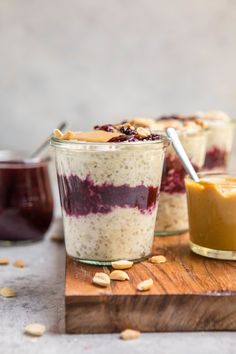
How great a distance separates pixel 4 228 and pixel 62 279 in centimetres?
34

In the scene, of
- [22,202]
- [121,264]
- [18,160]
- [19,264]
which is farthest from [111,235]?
[18,160]

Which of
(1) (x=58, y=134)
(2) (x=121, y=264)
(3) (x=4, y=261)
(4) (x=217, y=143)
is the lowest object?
(3) (x=4, y=261)

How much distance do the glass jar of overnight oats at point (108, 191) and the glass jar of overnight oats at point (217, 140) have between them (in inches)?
19.2

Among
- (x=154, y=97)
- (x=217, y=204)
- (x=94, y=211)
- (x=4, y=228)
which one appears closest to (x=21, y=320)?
(x=94, y=211)

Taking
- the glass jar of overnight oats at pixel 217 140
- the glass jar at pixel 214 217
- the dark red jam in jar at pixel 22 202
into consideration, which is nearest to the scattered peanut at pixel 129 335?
the glass jar at pixel 214 217

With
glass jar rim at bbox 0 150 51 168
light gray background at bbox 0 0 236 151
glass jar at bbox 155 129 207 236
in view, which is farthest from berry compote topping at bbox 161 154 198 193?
light gray background at bbox 0 0 236 151

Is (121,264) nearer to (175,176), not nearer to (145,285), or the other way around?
(145,285)

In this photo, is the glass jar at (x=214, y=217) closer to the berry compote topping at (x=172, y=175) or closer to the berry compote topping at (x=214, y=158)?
the berry compote topping at (x=172, y=175)

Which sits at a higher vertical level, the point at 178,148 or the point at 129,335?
the point at 178,148

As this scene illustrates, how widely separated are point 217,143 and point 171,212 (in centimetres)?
33

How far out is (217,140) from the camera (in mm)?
1871

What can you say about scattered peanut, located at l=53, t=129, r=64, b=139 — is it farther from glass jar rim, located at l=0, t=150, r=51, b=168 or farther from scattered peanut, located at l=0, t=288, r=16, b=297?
glass jar rim, located at l=0, t=150, r=51, b=168

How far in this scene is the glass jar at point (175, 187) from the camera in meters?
1.60

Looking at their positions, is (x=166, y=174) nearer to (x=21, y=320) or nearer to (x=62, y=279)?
(x=62, y=279)
